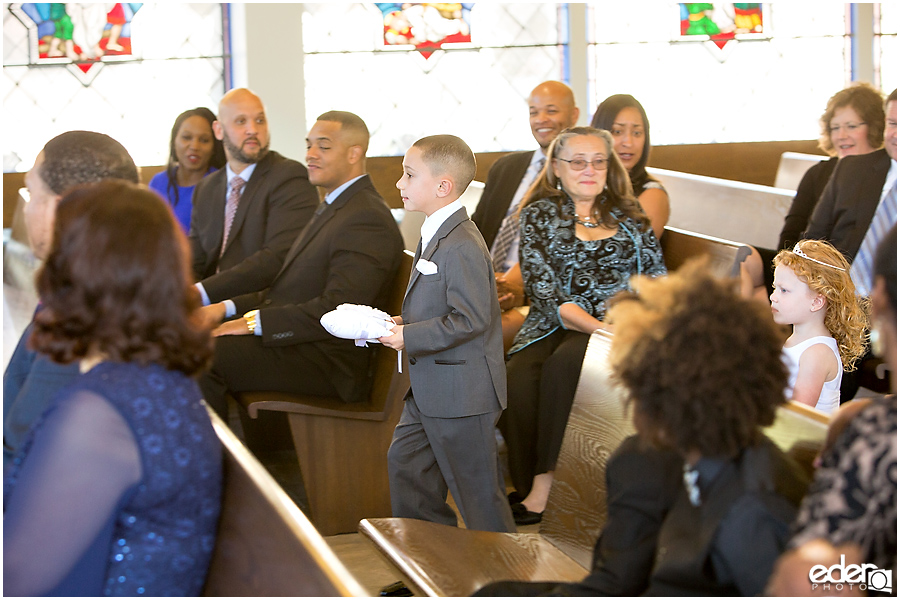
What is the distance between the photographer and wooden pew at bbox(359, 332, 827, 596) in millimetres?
2277

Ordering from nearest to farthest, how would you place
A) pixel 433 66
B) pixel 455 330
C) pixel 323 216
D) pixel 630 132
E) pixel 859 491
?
1. pixel 859 491
2. pixel 455 330
3. pixel 323 216
4. pixel 630 132
5. pixel 433 66

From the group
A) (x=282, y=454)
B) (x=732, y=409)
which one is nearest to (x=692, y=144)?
(x=282, y=454)

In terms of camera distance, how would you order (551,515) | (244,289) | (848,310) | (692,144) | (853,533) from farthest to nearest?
(692,144), (244,289), (848,310), (551,515), (853,533)

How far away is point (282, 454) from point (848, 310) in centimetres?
276

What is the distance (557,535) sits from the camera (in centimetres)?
251

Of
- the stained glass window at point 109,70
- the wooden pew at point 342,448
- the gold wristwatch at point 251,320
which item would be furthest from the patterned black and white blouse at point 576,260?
→ the stained glass window at point 109,70

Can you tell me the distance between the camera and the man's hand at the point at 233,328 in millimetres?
3771

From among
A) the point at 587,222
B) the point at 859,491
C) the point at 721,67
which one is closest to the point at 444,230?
the point at 587,222

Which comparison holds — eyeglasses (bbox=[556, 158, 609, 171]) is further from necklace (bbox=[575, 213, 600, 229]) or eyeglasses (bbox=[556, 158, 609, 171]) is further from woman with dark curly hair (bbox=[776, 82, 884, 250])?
woman with dark curly hair (bbox=[776, 82, 884, 250])

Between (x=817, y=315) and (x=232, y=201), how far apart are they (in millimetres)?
2851

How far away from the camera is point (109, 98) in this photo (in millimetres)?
8023

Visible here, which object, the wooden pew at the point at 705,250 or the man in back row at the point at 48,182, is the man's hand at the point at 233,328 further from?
the wooden pew at the point at 705,250

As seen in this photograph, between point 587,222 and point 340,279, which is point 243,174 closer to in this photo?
point 340,279

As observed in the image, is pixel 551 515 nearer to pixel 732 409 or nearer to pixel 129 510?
pixel 732 409
